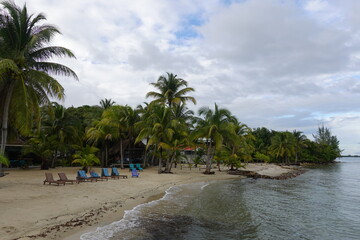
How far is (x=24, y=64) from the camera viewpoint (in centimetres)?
1403

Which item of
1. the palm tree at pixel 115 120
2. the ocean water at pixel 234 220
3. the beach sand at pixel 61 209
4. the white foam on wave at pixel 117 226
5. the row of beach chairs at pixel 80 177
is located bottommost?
the ocean water at pixel 234 220

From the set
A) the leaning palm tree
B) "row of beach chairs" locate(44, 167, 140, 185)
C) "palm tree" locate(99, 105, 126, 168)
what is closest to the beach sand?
"row of beach chairs" locate(44, 167, 140, 185)

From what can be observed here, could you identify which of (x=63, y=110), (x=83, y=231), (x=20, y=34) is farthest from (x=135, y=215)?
(x=63, y=110)

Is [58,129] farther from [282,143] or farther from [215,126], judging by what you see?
[282,143]

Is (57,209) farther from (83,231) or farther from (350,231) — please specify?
(350,231)

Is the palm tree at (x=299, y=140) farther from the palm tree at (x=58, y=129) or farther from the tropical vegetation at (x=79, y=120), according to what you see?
the palm tree at (x=58, y=129)

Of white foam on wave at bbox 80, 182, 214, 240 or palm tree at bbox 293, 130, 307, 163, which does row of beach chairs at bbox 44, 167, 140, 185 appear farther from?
palm tree at bbox 293, 130, 307, 163

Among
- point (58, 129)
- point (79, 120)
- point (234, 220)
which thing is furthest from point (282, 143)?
point (234, 220)

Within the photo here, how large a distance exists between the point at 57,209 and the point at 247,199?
9822 millimetres

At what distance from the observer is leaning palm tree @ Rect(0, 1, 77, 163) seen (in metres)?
13.4

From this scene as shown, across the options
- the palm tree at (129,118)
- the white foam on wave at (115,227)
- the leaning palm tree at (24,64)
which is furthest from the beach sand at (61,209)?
the palm tree at (129,118)

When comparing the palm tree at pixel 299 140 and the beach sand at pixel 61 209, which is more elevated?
the palm tree at pixel 299 140

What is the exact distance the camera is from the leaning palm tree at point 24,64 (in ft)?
44.0

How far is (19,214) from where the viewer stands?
7.34 m
